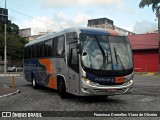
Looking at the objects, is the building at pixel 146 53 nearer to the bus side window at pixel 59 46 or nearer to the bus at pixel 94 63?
the bus side window at pixel 59 46

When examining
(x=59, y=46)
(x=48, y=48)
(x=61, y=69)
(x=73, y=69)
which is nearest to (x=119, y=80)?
(x=73, y=69)

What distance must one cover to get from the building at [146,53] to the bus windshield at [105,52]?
1479 inches

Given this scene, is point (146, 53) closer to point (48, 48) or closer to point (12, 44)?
point (12, 44)

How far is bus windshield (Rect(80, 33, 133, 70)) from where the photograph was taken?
42.1 ft

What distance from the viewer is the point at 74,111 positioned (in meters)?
11.2

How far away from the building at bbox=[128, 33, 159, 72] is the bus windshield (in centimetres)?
3755

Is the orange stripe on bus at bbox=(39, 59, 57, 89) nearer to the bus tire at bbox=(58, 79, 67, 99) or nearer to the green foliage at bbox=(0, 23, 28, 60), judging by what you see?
the bus tire at bbox=(58, 79, 67, 99)

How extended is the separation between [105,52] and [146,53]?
39629 millimetres

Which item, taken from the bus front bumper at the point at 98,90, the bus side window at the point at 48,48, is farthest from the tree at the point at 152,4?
the bus front bumper at the point at 98,90

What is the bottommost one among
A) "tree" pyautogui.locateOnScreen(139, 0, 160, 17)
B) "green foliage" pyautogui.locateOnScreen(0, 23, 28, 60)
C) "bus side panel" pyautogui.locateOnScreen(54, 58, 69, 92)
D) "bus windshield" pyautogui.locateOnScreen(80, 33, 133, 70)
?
"bus side panel" pyautogui.locateOnScreen(54, 58, 69, 92)

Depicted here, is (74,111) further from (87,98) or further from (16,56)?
(16,56)

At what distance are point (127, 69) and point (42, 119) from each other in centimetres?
487

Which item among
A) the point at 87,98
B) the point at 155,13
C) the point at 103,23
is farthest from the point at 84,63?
the point at 103,23

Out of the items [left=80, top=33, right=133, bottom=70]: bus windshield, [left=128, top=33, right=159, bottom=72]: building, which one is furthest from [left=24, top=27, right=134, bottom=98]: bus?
[left=128, top=33, right=159, bottom=72]: building
